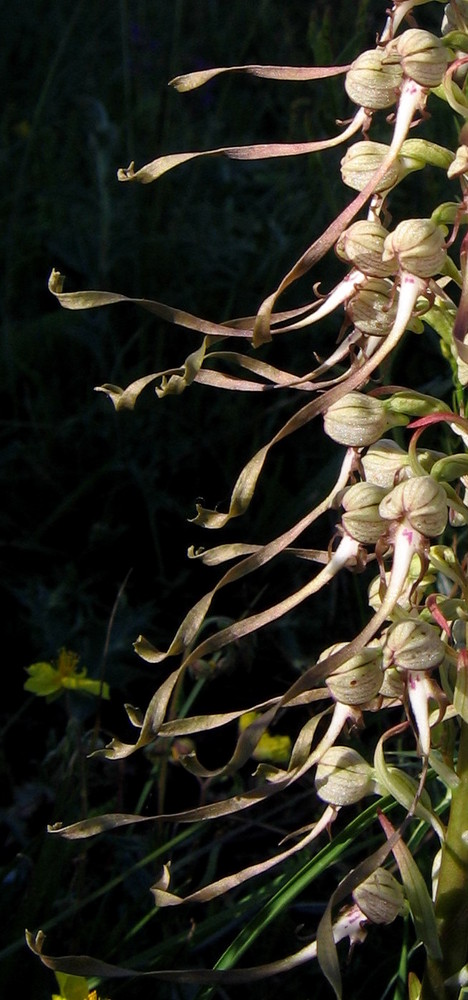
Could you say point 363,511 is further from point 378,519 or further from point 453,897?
point 453,897

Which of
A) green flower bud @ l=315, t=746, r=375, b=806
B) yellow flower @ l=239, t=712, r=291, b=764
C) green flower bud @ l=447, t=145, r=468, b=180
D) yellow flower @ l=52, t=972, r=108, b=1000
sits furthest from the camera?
yellow flower @ l=239, t=712, r=291, b=764

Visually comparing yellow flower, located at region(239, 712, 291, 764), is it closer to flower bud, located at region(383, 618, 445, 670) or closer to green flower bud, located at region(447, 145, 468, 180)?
flower bud, located at region(383, 618, 445, 670)

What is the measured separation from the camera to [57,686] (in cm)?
131

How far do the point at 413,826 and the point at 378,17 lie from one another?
2.51m

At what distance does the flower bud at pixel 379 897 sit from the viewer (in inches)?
31.4

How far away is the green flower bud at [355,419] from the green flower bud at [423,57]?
0.20 meters

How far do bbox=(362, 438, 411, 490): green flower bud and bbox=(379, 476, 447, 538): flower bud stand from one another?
4 centimetres

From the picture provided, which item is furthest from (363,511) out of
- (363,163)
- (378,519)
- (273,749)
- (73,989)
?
(273,749)

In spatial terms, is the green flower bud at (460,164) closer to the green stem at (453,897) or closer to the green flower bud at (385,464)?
the green flower bud at (385,464)

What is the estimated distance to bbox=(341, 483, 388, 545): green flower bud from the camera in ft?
2.51

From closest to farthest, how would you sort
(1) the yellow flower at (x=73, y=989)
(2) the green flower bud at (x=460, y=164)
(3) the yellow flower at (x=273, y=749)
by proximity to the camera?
(2) the green flower bud at (x=460, y=164), (1) the yellow flower at (x=73, y=989), (3) the yellow flower at (x=273, y=749)

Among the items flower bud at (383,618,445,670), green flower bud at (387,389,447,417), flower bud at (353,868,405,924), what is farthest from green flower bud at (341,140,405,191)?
flower bud at (353,868,405,924)

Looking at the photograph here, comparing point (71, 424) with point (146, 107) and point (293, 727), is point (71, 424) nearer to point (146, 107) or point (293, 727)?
point (293, 727)

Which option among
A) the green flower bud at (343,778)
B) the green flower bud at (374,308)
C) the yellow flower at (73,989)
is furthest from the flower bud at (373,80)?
the yellow flower at (73,989)
